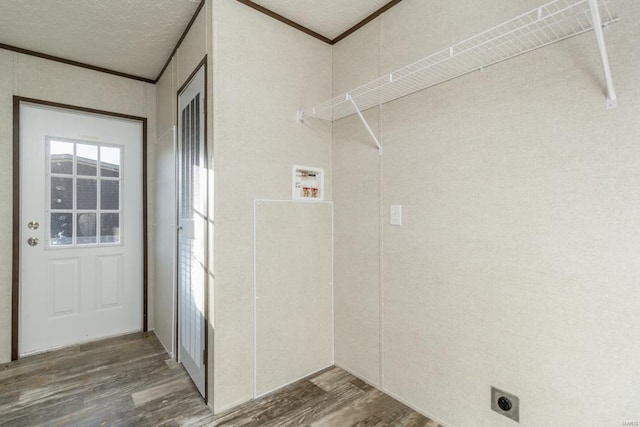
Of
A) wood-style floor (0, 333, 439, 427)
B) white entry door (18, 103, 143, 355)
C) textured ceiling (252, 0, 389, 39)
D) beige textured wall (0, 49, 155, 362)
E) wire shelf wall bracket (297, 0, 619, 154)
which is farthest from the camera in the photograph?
white entry door (18, 103, 143, 355)

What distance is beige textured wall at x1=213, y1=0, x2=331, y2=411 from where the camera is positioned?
6.14ft

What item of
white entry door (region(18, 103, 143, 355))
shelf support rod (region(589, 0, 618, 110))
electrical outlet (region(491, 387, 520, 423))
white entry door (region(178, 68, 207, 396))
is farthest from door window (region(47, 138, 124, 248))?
shelf support rod (region(589, 0, 618, 110))

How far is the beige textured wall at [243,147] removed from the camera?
1870mm

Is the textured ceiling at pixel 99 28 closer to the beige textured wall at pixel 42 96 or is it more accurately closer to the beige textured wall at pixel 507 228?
the beige textured wall at pixel 42 96

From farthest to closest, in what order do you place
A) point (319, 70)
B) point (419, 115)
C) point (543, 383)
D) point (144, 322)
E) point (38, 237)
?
point (144, 322), point (38, 237), point (319, 70), point (419, 115), point (543, 383)

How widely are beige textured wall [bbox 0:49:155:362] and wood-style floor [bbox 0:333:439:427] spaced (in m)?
0.66

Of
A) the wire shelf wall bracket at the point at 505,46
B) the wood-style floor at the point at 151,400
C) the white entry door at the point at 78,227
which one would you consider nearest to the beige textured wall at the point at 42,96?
the white entry door at the point at 78,227

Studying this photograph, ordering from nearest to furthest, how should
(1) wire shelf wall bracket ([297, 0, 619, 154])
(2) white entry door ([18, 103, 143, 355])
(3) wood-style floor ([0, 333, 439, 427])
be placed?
1. (1) wire shelf wall bracket ([297, 0, 619, 154])
2. (3) wood-style floor ([0, 333, 439, 427])
3. (2) white entry door ([18, 103, 143, 355])

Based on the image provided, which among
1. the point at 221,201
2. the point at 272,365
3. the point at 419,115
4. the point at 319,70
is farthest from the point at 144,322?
the point at 419,115

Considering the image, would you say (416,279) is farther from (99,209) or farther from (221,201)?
(99,209)

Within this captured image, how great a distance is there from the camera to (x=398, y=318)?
6.45 feet

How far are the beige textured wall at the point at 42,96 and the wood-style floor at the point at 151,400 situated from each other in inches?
26.2

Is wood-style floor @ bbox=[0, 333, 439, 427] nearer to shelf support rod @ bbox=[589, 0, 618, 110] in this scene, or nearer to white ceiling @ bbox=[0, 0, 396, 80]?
shelf support rod @ bbox=[589, 0, 618, 110]

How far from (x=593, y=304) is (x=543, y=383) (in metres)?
0.42
